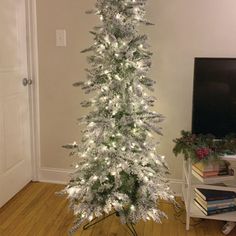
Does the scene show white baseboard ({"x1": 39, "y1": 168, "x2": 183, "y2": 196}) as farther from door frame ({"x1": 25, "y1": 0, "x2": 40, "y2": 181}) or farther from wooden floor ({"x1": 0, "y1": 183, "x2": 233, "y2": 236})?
wooden floor ({"x1": 0, "y1": 183, "x2": 233, "y2": 236})

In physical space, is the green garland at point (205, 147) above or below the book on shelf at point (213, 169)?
above

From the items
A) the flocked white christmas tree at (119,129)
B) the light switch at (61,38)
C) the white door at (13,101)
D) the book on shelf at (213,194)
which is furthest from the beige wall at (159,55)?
the flocked white christmas tree at (119,129)

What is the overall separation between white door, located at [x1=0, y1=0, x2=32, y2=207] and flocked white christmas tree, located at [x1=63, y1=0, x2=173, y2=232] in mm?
818

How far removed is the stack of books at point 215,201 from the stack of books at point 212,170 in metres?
0.16

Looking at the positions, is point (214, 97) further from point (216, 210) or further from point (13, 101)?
point (13, 101)

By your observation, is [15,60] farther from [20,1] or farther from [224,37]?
[224,37]

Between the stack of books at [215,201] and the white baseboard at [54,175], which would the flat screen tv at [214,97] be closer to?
the stack of books at [215,201]

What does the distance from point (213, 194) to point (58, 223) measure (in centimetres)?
121

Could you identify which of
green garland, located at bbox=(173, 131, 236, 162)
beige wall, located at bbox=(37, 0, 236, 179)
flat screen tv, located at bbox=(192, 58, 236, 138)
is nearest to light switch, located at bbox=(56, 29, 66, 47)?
beige wall, located at bbox=(37, 0, 236, 179)

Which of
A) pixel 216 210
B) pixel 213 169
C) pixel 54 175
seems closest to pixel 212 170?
pixel 213 169

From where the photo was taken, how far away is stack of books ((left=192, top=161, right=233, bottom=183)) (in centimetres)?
215

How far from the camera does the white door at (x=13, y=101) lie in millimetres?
2406

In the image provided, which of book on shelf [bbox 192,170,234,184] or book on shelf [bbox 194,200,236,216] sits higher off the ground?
book on shelf [bbox 192,170,234,184]

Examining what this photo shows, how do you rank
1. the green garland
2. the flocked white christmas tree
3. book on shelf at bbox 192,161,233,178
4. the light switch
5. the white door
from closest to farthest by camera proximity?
1. the flocked white christmas tree
2. the green garland
3. book on shelf at bbox 192,161,233,178
4. the white door
5. the light switch
